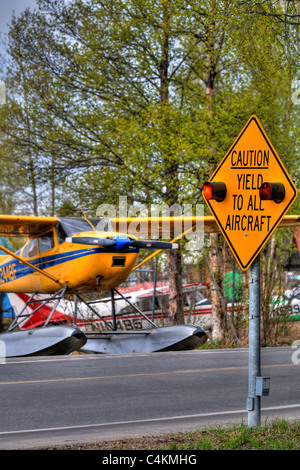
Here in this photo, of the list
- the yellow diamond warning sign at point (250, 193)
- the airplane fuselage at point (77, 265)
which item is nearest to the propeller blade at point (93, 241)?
the airplane fuselage at point (77, 265)

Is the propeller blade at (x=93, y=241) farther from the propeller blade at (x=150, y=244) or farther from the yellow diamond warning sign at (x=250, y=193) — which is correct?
the yellow diamond warning sign at (x=250, y=193)

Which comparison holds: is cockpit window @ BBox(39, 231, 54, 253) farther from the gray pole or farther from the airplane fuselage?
the gray pole

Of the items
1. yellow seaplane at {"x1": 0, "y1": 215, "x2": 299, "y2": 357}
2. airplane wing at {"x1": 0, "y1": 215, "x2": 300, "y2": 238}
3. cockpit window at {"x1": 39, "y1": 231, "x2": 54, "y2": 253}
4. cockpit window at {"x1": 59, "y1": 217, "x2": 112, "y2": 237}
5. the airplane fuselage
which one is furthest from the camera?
cockpit window at {"x1": 39, "y1": 231, "x2": 54, "y2": 253}

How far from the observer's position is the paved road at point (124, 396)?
267 inches

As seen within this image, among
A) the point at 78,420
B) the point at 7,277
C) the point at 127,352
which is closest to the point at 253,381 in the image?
the point at 78,420

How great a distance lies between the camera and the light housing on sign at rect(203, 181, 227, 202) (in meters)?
6.40

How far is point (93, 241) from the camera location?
46.7 ft

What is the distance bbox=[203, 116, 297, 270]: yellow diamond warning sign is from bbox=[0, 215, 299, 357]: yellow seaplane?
7.21 meters

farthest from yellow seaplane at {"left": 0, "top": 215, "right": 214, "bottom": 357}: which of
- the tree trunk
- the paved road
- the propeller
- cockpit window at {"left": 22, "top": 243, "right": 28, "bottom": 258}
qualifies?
the tree trunk

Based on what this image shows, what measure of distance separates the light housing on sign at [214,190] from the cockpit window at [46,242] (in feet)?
32.5

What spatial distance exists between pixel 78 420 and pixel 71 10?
17.0 metres

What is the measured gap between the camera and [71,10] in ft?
70.4

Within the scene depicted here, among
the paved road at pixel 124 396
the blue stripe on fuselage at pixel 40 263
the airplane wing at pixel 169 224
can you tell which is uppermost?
the airplane wing at pixel 169 224
